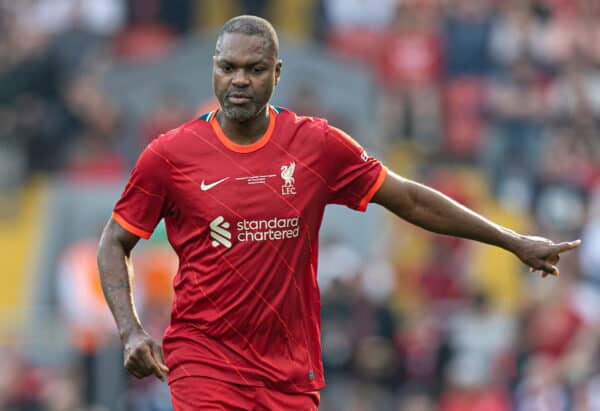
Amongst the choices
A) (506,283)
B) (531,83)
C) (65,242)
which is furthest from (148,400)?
(531,83)

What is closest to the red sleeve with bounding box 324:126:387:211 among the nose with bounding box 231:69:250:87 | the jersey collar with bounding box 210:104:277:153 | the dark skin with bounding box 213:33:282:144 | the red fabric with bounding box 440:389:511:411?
the jersey collar with bounding box 210:104:277:153

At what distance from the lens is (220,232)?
643cm

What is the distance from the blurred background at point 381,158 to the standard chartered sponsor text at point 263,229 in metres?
6.21

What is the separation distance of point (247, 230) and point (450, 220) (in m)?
0.94

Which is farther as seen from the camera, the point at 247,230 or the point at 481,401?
the point at 481,401

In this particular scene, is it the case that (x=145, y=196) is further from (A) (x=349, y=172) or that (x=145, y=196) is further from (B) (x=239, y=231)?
(A) (x=349, y=172)

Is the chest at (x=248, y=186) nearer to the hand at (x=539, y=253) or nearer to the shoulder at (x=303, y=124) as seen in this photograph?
the shoulder at (x=303, y=124)

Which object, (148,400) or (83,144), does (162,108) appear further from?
(148,400)

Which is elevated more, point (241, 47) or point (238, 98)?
point (241, 47)

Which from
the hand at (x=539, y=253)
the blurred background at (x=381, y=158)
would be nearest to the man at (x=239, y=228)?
the hand at (x=539, y=253)

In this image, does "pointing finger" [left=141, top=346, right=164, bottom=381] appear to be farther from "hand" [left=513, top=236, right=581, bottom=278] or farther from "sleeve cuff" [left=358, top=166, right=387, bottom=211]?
"hand" [left=513, top=236, right=581, bottom=278]

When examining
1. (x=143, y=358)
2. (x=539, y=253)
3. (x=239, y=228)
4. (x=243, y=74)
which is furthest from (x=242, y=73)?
Answer: (x=539, y=253)

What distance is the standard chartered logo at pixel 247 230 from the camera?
6.42 metres

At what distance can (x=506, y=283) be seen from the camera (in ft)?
49.4
